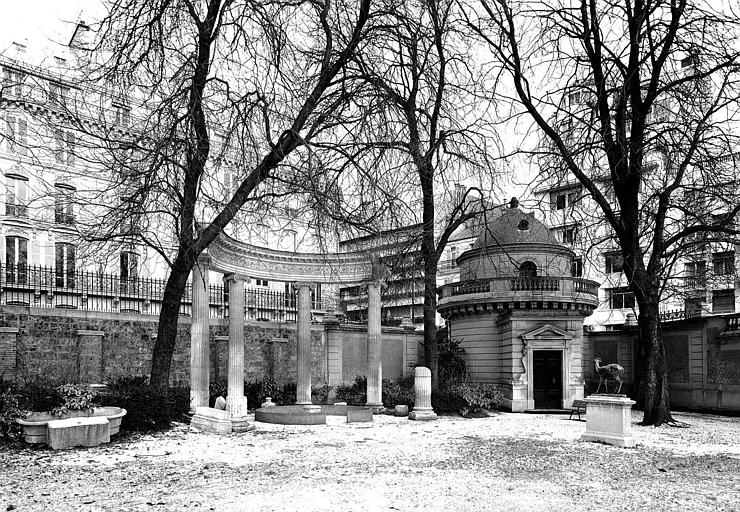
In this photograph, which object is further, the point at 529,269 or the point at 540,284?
the point at 529,269

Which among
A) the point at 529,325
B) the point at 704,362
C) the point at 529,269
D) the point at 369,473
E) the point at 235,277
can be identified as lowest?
the point at 704,362

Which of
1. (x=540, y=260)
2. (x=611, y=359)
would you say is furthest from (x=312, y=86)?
(x=611, y=359)

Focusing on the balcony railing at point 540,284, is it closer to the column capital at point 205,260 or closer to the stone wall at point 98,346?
the stone wall at point 98,346

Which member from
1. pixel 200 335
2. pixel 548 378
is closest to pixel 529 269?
pixel 548 378

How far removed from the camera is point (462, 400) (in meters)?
22.7

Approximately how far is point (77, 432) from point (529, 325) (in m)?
19.2

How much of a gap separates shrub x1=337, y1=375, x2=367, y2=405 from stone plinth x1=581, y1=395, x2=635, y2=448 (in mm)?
10265

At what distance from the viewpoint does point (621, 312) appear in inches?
1777

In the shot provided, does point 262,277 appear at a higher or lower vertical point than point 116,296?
higher

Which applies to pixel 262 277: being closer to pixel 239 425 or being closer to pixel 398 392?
pixel 398 392

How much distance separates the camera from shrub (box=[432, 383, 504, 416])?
22328mm

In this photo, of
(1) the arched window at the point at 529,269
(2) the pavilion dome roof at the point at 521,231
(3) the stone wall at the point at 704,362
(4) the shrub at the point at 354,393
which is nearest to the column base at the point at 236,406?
(4) the shrub at the point at 354,393

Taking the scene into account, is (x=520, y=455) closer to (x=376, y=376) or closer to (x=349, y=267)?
(x=376, y=376)

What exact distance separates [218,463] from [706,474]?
27.9 ft
